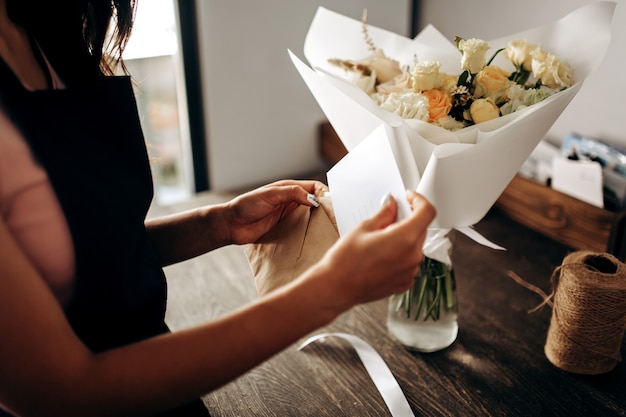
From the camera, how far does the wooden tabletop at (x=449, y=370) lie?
0.81 metres

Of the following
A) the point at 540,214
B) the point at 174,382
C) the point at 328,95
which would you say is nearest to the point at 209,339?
the point at 174,382

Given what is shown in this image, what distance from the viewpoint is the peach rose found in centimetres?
77

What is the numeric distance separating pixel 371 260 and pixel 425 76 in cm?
35

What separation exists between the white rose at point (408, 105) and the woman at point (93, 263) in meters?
0.18

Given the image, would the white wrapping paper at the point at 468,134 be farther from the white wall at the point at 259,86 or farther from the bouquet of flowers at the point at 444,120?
the white wall at the point at 259,86

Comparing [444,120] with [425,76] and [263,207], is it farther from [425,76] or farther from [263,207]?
[263,207]

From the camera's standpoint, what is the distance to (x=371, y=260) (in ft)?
1.74

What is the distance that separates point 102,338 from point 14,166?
23cm

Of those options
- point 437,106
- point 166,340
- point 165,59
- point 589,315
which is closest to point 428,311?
point 589,315

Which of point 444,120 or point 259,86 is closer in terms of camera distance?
point 444,120

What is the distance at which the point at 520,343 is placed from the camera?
937 millimetres

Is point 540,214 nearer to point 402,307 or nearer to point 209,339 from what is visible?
point 402,307

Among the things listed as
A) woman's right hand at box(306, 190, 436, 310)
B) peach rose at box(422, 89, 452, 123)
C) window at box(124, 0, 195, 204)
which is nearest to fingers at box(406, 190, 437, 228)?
woman's right hand at box(306, 190, 436, 310)

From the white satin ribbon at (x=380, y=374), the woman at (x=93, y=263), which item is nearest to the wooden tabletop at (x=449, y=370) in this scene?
the white satin ribbon at (x=380, y=374)
